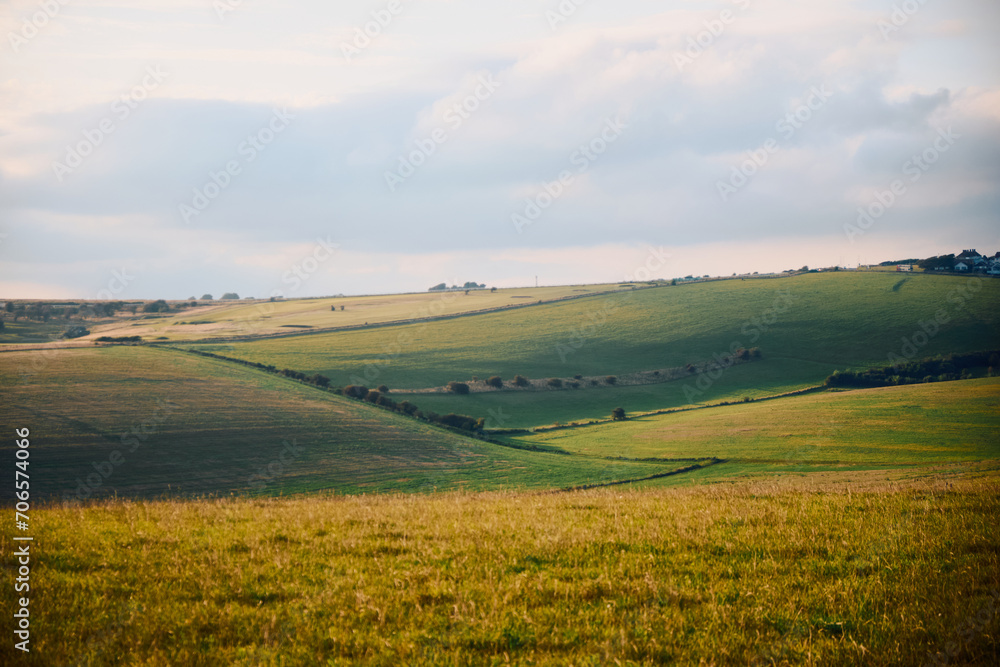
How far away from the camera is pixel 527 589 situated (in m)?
7.36

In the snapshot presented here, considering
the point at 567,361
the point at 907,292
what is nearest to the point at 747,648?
the point at 567,361

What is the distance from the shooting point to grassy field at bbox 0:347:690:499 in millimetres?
40906

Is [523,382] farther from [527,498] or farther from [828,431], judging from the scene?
[527,498]

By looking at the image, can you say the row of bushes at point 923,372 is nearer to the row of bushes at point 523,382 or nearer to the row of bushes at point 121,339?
the row of bushes at point 523,382

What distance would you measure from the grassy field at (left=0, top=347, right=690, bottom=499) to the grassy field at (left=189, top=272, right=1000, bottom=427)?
816 inches

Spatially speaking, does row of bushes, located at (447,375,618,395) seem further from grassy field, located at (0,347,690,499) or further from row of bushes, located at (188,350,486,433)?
grassy field, located at (0,347,690,499)

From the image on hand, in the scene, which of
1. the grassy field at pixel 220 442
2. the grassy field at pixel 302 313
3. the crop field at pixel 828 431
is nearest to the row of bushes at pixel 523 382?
the crop field at pixel 828 431

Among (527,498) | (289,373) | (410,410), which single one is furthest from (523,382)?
(527,498)

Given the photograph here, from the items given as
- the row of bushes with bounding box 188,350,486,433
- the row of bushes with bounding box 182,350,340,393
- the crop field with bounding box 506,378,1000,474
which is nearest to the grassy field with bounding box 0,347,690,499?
the row of bushes with bounding box 188,350,486,433

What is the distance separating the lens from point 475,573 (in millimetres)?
8016

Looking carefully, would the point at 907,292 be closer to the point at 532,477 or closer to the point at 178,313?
the point at 532,477

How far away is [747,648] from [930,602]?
101 inches

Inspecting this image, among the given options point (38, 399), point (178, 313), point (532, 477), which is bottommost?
point (532, 477)

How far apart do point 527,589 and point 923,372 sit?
10391cm
